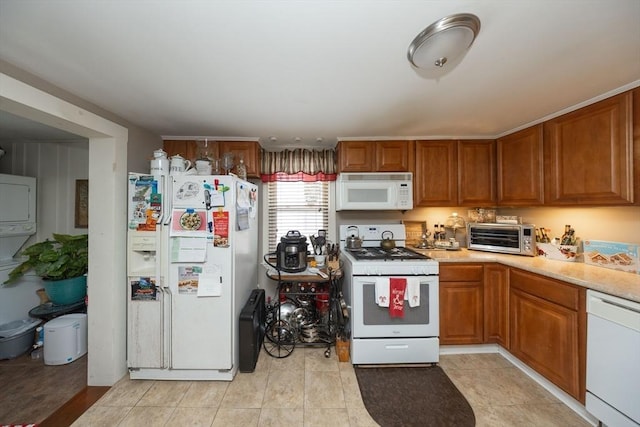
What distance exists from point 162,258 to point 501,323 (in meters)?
3.11

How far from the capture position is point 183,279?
1.84 metres

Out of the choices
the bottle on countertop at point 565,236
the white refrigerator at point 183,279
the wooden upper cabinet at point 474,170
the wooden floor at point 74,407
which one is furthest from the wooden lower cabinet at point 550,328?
the wooden floor at point 74,407

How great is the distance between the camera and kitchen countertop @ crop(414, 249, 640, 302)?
1.37 m

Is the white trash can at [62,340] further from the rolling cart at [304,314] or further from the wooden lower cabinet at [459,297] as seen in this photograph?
the wooden lower cabinet at [459,297]

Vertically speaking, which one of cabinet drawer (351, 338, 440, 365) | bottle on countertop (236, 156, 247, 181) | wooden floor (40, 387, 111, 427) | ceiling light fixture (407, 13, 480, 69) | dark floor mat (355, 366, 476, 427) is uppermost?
ceiling light fixture (407, 13, 480, 69)

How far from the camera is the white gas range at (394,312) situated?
2.00m

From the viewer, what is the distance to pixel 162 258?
1.84 metres

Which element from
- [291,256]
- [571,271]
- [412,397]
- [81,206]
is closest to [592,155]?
[571,271]

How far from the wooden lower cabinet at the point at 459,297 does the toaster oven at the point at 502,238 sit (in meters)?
0.44

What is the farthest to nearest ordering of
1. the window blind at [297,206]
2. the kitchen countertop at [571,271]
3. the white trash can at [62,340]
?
the window blind at [297,206], the white trash can at [62,340], the kitchen countertop at [571,271]

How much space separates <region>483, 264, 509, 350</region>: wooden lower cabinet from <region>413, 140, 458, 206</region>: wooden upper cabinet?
0.81m

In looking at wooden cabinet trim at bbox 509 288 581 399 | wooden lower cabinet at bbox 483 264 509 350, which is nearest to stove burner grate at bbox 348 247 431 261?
wooden lower cabinet at bbox 483 264 509 350

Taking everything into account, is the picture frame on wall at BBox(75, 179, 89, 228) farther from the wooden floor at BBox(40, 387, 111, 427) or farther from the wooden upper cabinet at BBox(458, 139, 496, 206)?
the wooden upper cabinet at BBox(458, 139, 496, 206)

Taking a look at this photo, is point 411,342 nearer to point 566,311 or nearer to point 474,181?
point 566,311
